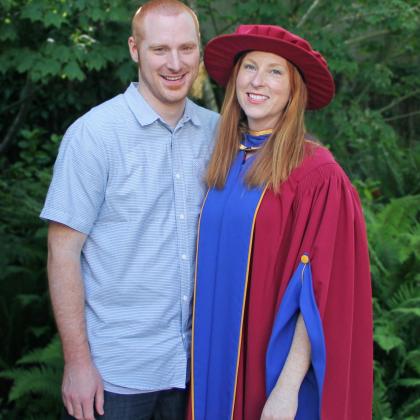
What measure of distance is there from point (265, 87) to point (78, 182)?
0.70m

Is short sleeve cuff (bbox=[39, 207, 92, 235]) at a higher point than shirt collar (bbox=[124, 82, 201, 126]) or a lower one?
lower

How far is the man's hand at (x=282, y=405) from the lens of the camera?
2.37 metres

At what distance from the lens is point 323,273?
7.65ft

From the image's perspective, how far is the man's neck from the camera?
2.62 metres

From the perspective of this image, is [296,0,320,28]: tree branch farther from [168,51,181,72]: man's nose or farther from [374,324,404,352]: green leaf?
[168,51,181,72]: man's nose

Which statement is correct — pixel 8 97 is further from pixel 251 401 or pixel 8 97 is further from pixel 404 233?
pixel 251 401

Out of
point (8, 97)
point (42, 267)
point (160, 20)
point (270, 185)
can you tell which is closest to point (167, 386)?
point (270, 185)

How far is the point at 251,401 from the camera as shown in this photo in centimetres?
252

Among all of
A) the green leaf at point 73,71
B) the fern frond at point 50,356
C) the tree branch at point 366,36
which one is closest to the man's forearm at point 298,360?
the fern frond at point 50,356

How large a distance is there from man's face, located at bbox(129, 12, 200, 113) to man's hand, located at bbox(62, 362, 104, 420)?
916mm

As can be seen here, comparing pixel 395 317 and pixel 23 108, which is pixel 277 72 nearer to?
pixel 395 317

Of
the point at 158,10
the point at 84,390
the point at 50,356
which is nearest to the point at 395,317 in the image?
the point at 50,356

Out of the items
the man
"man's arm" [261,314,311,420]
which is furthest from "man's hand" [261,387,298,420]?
the man

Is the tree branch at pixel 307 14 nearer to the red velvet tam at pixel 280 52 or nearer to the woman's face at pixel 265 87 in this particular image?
the red velvet tam at pixel 280 52
